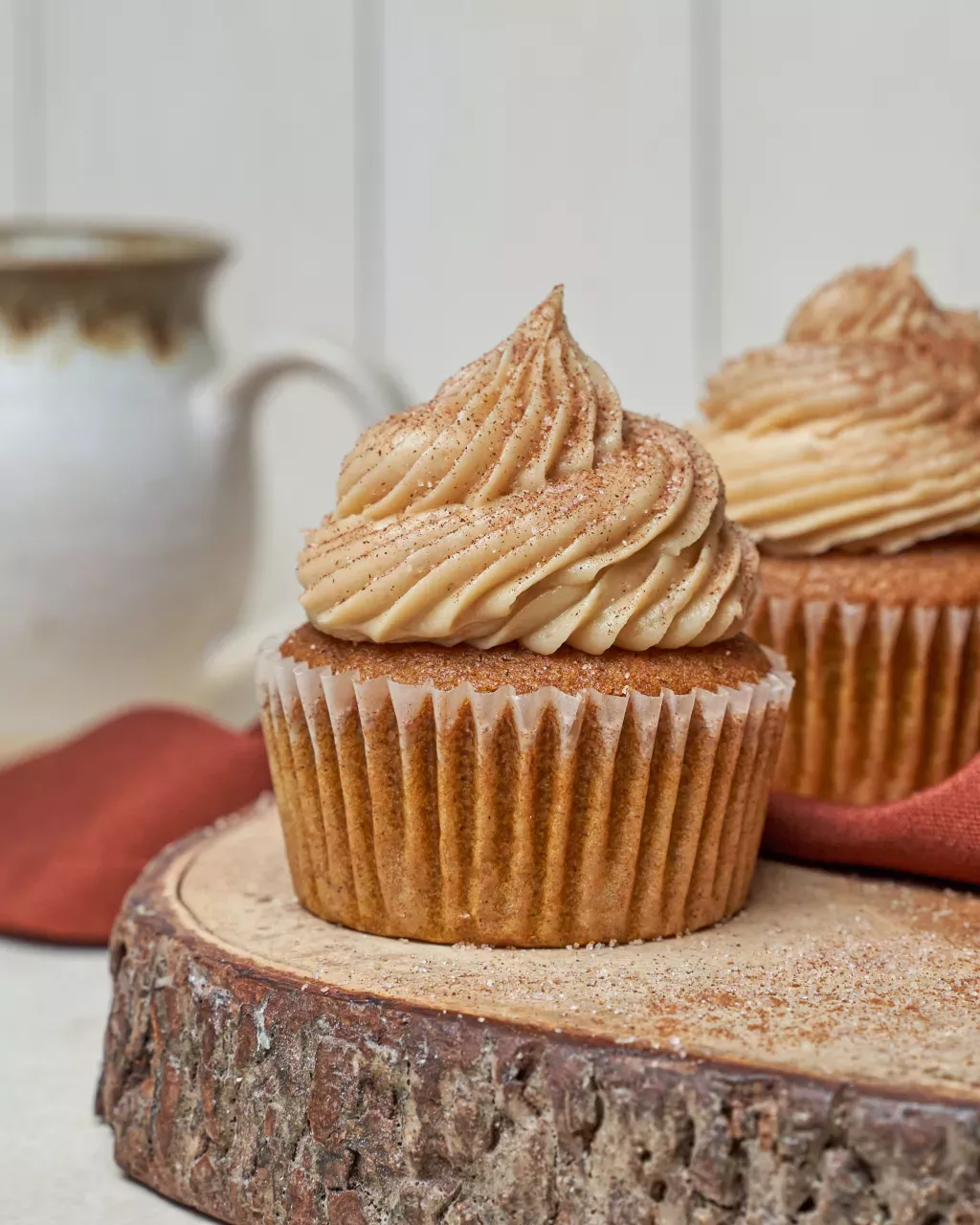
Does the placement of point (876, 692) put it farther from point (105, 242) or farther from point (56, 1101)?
point (105, 242)

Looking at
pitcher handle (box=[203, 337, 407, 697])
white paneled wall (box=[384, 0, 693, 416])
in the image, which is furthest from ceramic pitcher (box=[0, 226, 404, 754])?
white paneled wall (box=[384, 0, 693, 416])

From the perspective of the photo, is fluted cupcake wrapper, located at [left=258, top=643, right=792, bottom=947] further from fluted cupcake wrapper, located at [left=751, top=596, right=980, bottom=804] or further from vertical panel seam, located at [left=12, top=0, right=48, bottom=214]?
vertical panel seam, located at [left=12, top=0, right=48, bottom=214]

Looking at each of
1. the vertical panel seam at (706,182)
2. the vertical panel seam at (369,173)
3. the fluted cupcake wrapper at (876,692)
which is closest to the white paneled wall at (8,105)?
the vertical panel seam at (369,173)

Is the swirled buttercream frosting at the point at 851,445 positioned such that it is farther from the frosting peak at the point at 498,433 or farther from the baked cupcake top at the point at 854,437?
the frosting peak at the point at 498,433

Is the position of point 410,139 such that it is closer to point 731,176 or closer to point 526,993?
point 731,176

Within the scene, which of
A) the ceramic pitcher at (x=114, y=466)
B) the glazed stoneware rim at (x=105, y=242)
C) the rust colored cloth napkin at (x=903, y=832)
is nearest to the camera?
the rust colored cloth napkin at (x=903, y=832)

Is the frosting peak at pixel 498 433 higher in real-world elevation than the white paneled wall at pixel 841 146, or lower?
lower

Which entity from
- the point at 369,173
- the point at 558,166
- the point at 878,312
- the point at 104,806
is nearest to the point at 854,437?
the point at 878,312

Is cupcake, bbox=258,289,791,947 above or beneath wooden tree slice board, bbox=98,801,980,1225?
above
